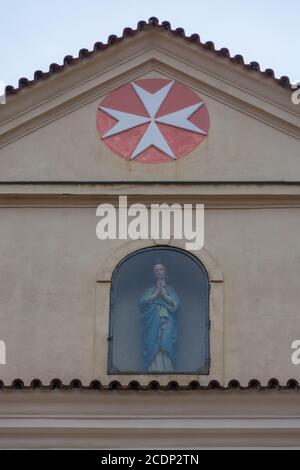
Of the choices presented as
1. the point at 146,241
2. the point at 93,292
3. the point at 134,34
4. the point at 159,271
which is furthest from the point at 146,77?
the point at 93,292

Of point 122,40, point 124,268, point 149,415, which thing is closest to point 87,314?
point 124,268

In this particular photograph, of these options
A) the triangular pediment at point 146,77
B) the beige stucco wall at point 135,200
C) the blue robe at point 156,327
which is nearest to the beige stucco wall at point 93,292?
the beige stucco wall at point 135,200

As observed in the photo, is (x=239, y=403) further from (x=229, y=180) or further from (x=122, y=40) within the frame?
(x=122, y=40)

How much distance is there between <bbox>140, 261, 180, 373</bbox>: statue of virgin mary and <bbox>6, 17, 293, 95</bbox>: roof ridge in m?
2.37

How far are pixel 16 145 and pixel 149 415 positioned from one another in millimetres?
3731

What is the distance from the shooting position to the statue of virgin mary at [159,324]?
1507 centimetres

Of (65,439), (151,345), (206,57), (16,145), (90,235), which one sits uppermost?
(206,57)

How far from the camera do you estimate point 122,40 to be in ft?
54.4

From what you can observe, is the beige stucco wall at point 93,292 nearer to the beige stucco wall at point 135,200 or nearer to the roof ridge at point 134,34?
the beige stucco wall at point 135,200

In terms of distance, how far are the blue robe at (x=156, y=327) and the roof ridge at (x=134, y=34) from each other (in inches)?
101

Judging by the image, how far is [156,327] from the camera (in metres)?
15.3

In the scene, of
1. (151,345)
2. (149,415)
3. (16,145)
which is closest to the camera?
(149,415)

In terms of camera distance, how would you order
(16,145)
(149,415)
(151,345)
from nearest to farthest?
(149,415), (151,345), (16,145)

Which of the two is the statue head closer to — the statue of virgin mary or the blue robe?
the statue of virgin mary
